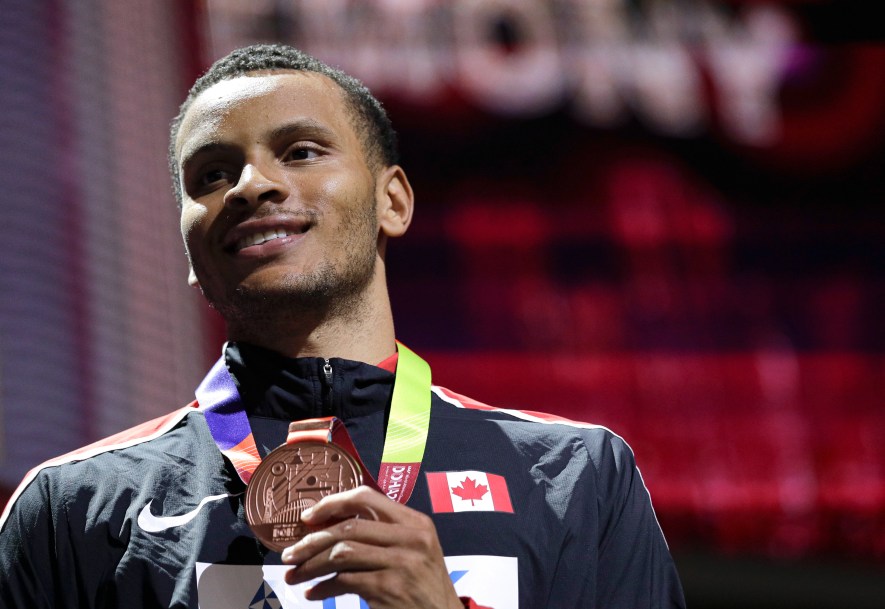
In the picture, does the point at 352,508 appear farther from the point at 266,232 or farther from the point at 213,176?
the point at 213,176

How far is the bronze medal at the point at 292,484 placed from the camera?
4.29 feet

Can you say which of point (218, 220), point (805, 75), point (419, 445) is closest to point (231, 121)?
point (218, 220)

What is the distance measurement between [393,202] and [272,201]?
14.6 inches

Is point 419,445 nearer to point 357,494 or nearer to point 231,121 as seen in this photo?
point 357,494

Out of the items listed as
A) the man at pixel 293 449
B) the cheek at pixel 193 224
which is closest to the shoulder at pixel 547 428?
the man at pixel 293 449

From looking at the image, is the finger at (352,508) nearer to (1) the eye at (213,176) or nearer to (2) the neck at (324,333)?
(2) the neck at (324,333)

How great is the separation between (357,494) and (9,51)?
2981mm

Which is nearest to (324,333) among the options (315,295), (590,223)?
(315,295)

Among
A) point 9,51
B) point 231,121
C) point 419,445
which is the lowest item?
point 419,445

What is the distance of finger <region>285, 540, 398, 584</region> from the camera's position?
1.14 meters

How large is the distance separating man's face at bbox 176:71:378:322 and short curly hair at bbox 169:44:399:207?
2.6 inches

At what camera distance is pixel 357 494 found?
117 cm

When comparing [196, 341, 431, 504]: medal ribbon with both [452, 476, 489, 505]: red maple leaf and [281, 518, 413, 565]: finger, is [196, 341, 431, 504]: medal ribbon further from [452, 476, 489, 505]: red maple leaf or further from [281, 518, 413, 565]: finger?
[281, 518, 413, 565]: finger

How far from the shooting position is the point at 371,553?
1.17 m
